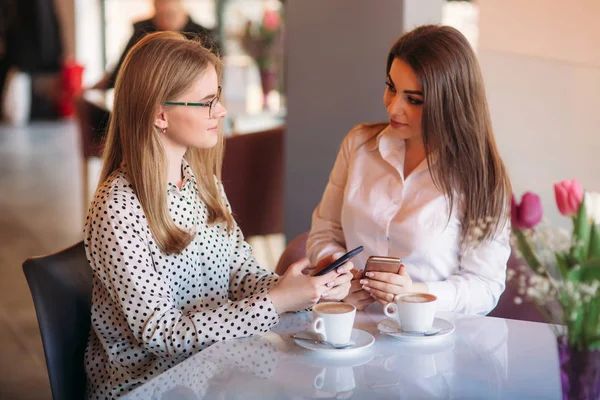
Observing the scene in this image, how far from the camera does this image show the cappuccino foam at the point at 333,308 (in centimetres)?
150

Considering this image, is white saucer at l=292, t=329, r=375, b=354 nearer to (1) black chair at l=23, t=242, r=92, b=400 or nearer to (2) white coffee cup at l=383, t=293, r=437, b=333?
(2) white coffee cup at l=383, t=293, r=437, b=333

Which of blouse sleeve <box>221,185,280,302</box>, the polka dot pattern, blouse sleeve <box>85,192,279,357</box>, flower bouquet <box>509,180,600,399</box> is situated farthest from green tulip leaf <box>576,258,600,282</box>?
blouse sleeve <box>221,185,280,302</box>

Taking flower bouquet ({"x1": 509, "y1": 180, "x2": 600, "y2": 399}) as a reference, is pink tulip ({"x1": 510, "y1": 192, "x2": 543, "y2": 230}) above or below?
above

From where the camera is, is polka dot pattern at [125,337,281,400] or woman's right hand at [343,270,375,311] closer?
polka dot pattern at [125,337,281,400]

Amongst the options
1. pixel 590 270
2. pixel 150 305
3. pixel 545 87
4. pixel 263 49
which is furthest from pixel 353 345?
pixel 263 49

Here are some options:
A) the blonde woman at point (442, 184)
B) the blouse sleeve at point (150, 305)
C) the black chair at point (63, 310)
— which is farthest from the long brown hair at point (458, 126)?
the black chair at point (63, 310)

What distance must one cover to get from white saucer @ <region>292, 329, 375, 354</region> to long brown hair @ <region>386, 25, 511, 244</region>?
0.52 m

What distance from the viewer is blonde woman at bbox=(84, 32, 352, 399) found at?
158cm

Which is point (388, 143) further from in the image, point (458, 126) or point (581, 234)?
point (581, 234)

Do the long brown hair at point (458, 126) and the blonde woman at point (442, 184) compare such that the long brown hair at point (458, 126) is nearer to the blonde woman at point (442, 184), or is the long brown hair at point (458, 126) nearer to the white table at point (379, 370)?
the blonde woman at point (442, 184)

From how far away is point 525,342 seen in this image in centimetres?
156

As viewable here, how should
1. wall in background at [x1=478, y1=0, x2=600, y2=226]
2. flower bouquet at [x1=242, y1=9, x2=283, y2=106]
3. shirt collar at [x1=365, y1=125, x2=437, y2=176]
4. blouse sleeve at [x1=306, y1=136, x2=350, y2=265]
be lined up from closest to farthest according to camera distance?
shirt collar at [x1=365, y1=125, x2=437, y2=176], blouse sleeve at [x1=306, y1=136, x2=350, y2=265], wall in background at [x1=478, y1=0, x2=600, y2=226], flower bouquet at [x1=242, y1=9, x2=283, y2=106]

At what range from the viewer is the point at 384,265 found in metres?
1.76

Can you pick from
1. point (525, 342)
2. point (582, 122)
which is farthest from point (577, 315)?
point (582, 122)
